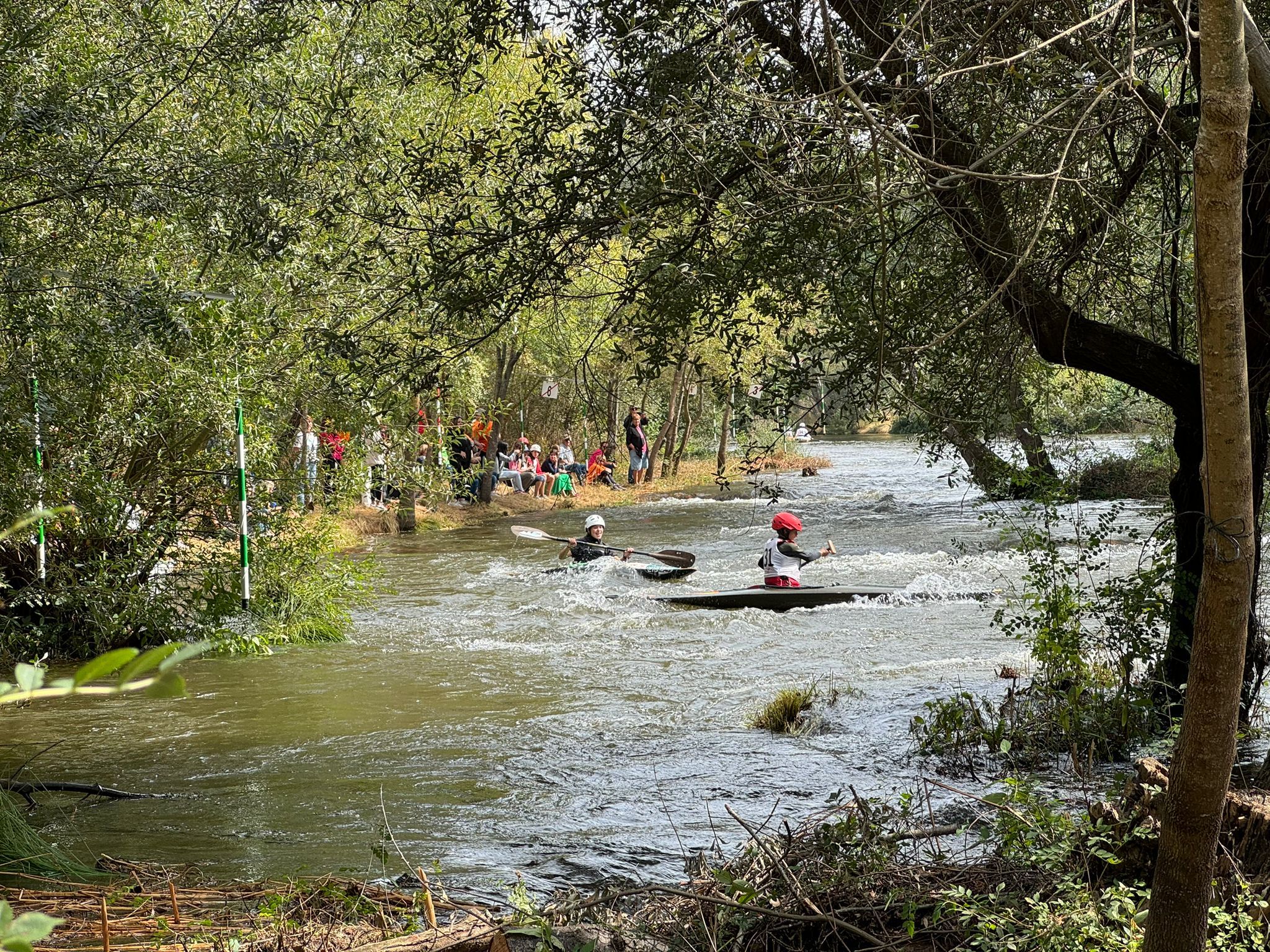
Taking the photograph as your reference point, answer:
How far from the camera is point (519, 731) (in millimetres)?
9156

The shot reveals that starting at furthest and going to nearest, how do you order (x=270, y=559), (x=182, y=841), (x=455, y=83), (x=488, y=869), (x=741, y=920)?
(x=270, y=559), (x=455, y=83), (x=182, y=841), (x=488, y=869), (x=741, y=920)

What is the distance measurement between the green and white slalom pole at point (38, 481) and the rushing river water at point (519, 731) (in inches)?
50.4

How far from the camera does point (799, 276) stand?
646 centimetres

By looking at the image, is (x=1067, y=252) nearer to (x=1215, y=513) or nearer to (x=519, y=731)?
(x=1215, y=513)

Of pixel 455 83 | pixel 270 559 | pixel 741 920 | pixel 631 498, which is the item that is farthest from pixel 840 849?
pixel 631 498

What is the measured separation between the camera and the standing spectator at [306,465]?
12.0 m

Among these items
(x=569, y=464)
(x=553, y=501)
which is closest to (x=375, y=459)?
(x=553, y=501)

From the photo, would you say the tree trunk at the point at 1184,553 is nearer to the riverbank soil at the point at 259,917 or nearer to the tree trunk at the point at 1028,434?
the tree trunk at the point at 1028,434

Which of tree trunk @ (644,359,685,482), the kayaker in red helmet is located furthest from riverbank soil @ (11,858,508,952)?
tree trunk @ (644,359,685,482)

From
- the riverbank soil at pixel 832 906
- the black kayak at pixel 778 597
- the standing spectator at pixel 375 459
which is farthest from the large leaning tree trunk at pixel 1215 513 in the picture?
the black kayak at pixel 778 597

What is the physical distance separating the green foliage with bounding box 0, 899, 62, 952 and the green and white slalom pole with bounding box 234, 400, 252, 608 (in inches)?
398

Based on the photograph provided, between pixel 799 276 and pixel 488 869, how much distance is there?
139 inches

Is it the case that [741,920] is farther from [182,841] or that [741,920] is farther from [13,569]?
[13,569]

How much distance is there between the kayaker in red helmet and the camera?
15.1 m
